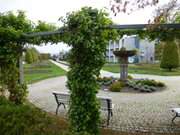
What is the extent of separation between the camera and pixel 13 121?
5.38 m

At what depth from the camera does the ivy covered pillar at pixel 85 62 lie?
6125 millimetres

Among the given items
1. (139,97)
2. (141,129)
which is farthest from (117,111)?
(139,97)

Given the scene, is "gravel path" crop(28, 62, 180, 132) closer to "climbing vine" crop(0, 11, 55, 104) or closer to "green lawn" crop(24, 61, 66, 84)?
"climbing vine" crop(0, 11, 55, 104)

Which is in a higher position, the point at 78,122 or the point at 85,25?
Result: the point at 85,25

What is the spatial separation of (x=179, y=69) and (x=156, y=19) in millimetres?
27342

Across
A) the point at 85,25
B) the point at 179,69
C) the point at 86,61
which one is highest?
the point at 85,25

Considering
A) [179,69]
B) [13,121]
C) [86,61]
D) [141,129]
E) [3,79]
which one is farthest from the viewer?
[179,69]

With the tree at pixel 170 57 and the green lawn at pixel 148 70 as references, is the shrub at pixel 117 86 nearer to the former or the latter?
the green lawn at pixel 148 70

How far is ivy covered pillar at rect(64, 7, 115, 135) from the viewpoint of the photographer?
612 cm

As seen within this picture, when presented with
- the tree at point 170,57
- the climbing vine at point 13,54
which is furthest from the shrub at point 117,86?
the tree at point 170,57

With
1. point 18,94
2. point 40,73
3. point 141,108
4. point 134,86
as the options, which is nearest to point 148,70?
point 40,73

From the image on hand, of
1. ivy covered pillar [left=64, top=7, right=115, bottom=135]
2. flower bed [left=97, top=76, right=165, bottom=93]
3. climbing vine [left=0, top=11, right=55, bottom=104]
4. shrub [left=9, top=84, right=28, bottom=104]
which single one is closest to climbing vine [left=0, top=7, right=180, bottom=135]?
ivy covered pillar [left=64, top=7, right=115, bottom=135]

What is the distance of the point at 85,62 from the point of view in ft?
20.6

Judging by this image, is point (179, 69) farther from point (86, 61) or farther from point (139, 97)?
point (86, 61)
